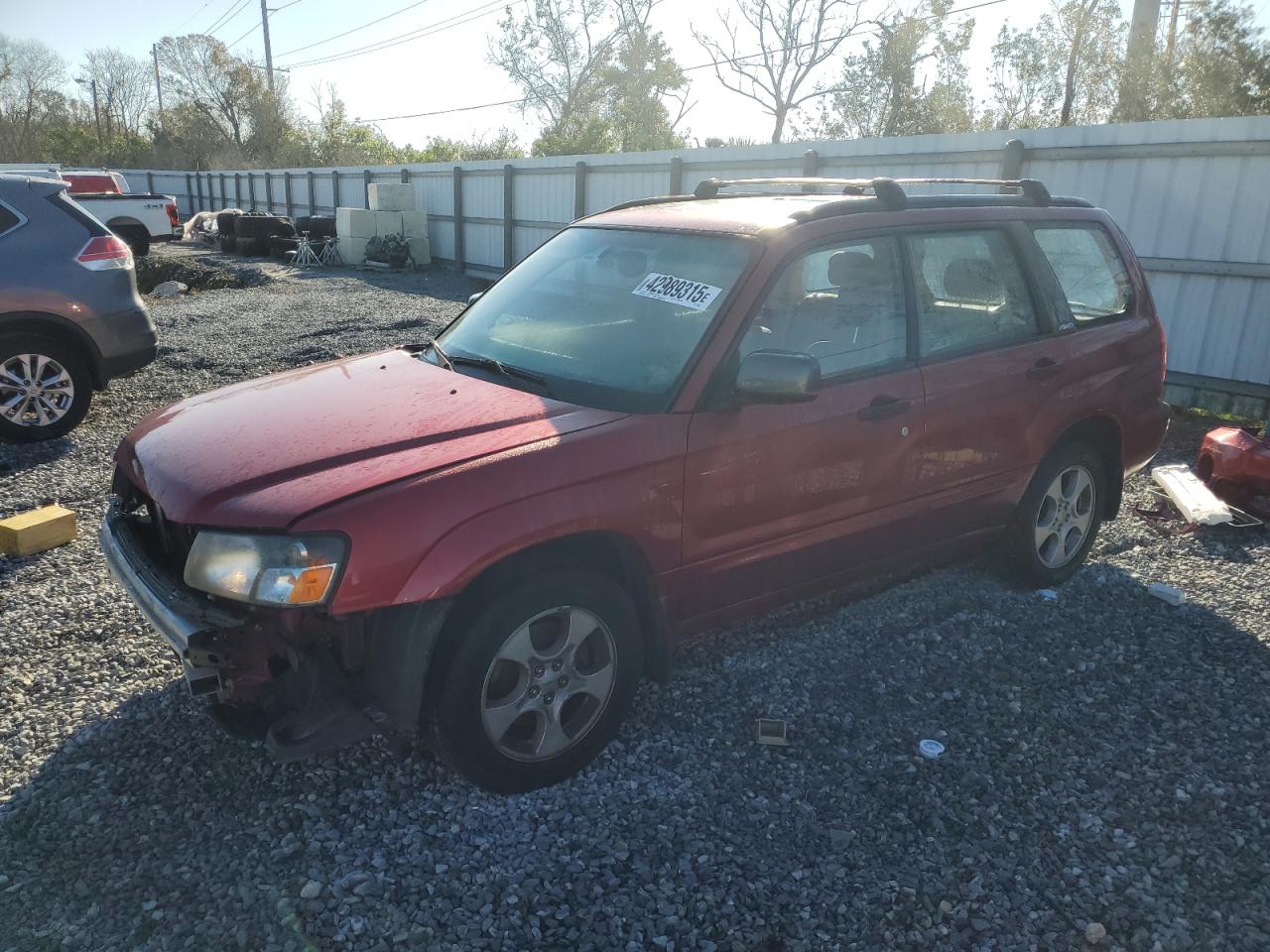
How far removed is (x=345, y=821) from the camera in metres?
2.88

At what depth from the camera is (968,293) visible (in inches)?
158

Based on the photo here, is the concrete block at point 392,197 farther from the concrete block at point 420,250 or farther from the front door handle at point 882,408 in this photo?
the front door handle at point 882,408

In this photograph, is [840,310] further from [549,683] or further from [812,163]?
[812,163]

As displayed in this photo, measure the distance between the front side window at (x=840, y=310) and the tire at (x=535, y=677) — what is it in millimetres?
1050

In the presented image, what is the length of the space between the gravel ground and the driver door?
572 millimetres

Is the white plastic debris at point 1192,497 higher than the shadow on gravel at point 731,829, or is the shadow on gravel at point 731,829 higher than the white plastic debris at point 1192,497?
the white plastic debris at point 1192,497

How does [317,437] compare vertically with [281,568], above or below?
above

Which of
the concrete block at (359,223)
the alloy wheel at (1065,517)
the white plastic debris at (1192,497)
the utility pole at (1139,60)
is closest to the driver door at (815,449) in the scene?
the alloy wheel at (1065,517)

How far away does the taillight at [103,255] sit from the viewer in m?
6.82

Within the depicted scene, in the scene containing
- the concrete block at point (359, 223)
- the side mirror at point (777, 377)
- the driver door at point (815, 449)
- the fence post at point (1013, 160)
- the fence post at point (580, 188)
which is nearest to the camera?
the side mirror at point (777, 377)

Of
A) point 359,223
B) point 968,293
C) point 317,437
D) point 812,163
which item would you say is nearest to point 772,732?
point 317,437

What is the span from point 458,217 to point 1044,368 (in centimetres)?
1879

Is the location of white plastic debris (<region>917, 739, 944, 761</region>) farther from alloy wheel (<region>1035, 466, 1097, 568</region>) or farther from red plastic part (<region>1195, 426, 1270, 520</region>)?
red plastic part (<region>1195, 426, 1270, 520</region>)

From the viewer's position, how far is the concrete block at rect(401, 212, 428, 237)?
22.3 m
